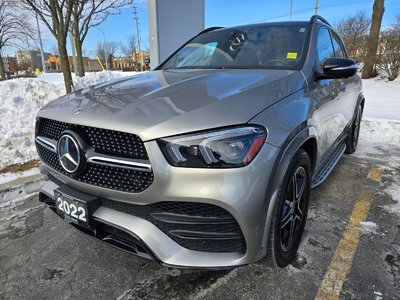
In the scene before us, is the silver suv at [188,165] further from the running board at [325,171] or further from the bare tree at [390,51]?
the bare tree at [390,51]

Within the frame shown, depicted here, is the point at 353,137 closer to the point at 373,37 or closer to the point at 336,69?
the point at 336,69

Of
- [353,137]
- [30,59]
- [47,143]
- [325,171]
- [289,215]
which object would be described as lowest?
[30,59]

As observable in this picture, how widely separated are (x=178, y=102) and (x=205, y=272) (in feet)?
3.82

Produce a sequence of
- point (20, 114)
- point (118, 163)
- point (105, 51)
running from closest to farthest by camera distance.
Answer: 1. point (118, 163)
2. point (20, 114)
3. point (105, 51)

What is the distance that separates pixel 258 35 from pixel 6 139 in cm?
397

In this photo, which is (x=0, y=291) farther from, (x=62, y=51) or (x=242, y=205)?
(x=62, y=51)

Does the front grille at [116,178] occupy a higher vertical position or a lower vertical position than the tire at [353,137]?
higher

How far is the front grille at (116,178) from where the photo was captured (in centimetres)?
167

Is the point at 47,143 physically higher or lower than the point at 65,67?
lower

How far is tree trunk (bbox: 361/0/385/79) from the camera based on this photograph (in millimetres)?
12812

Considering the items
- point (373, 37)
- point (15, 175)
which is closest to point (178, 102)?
point (15, 175)

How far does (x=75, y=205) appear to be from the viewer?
1.91 meters

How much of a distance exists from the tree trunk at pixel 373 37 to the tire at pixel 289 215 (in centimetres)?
1349

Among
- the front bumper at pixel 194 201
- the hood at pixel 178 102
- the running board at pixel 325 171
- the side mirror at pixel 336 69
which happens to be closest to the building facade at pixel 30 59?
the running board at pixel 325 171
